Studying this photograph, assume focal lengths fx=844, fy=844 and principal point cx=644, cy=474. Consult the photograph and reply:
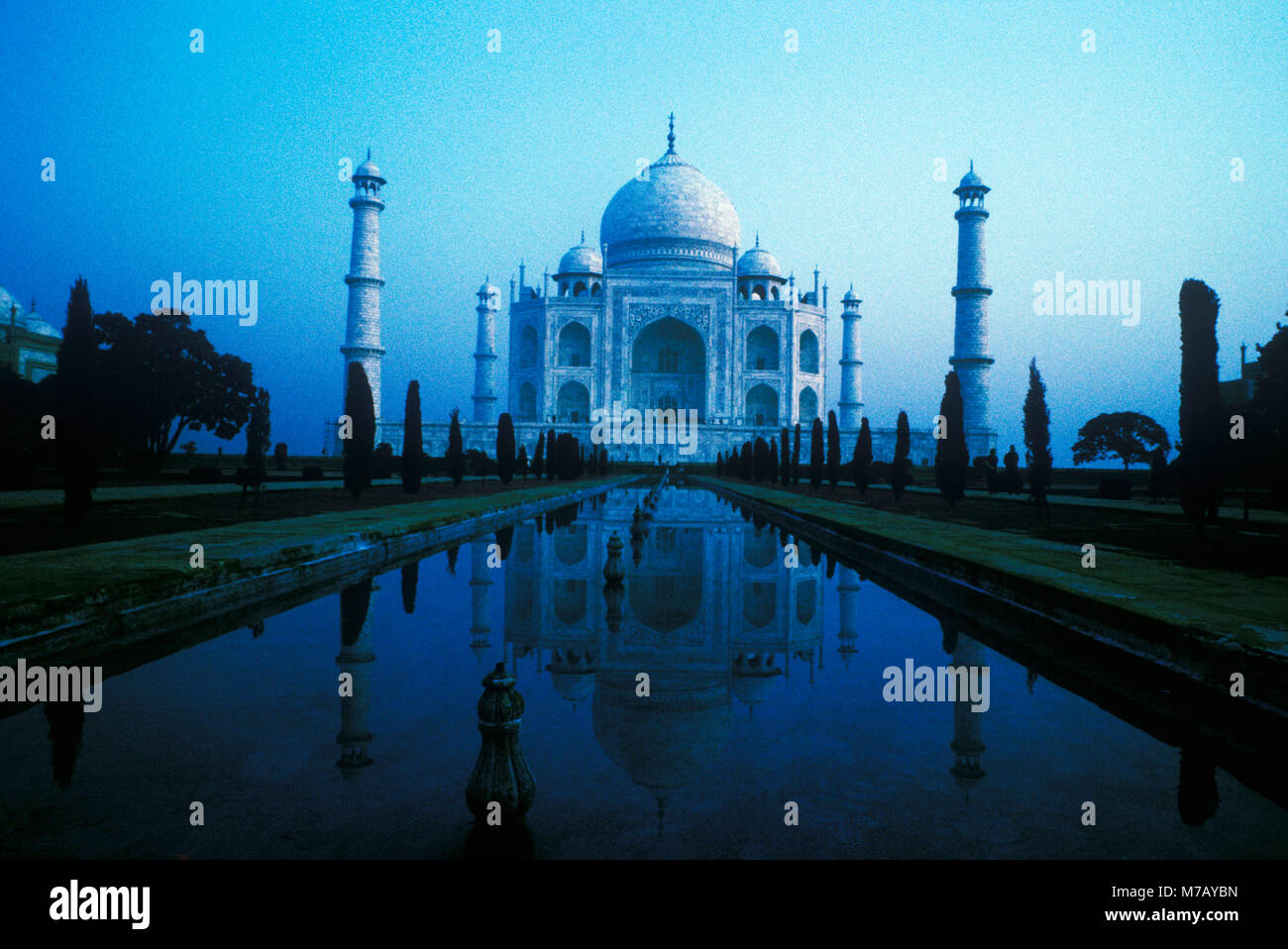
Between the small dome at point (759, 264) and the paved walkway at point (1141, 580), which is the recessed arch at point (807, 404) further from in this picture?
the paved walkway at point (1141, 580)

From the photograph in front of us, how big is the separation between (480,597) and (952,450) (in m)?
13.8

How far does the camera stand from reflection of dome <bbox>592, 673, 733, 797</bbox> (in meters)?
2.92

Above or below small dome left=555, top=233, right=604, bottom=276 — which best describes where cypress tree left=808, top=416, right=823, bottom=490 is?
below

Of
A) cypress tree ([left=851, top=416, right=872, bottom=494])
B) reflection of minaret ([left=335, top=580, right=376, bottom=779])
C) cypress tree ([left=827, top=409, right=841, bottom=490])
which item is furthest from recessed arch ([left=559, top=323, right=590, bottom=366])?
reflection of minaret ([left=335, top=580, right=376, bottom=779])

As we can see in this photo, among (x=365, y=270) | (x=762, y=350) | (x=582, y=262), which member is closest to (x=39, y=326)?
(x=365, y=270)

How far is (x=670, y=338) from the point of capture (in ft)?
188

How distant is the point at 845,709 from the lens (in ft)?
12.0

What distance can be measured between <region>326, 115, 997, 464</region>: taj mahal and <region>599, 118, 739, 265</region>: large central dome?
93 millimetres

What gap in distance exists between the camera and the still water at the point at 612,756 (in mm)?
2328

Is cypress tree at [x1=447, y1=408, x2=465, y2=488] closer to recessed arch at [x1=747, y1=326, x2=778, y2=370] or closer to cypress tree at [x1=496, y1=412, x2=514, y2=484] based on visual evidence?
cypress tree at [x1=496, y1=412, x2=514, y2=484]

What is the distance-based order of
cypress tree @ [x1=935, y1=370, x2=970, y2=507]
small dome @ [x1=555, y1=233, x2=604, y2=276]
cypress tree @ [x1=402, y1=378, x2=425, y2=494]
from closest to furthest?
cypress tree @ [x1=935, y1=370, x2=970, y2=507] < cypress tree @ [x1=402, y1=378, x2=425, y2=494] < small dome @ [x1=555, y1=233, x2=604, y2=276]

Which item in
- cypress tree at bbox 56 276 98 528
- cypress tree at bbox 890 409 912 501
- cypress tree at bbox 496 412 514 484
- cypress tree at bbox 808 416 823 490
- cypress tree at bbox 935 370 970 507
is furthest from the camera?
cypress tree at bbox 808 416 823 490
